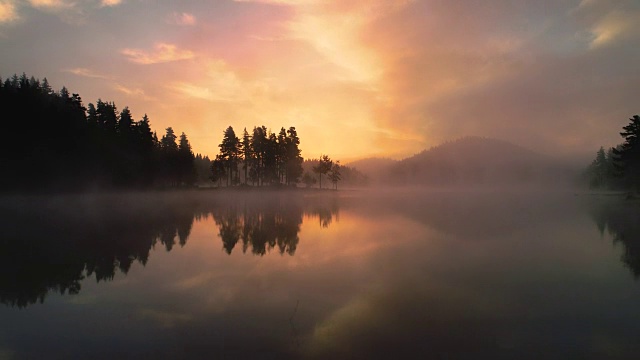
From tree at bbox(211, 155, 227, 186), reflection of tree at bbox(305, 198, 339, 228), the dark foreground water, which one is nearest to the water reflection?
the dark foreground water

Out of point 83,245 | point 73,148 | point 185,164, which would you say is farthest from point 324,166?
point 83,245

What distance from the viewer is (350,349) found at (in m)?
8.50

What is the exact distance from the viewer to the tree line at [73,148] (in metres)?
60.5

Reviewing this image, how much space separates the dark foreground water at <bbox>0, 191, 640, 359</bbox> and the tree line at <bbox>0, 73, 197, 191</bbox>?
153 ft

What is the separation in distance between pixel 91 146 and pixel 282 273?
76342 millimetres

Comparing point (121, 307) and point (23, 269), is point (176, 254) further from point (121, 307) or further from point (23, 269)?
point (121, 307)

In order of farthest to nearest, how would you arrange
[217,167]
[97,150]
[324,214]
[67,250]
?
[217,167]
[97,150]
[324,214]
[67,250]

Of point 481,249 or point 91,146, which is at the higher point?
point 91,146

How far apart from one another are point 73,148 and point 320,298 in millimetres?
75542

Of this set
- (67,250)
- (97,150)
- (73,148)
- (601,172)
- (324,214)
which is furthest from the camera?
(601,172)

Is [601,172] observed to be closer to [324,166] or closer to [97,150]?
[324,166]

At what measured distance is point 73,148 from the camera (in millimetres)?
68500

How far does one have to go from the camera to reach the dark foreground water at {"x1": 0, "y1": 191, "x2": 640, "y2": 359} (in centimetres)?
873

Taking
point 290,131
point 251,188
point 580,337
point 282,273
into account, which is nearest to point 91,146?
point 251,188
